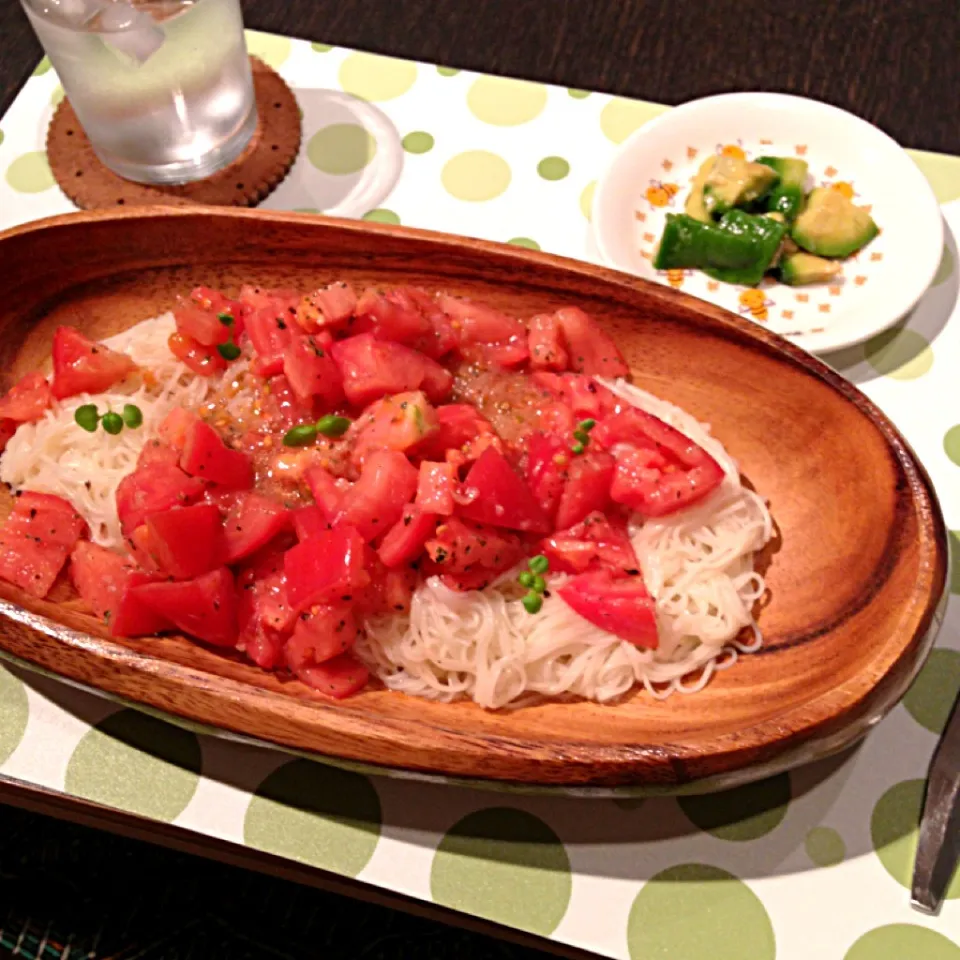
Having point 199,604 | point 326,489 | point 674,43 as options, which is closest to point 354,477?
point 326,489

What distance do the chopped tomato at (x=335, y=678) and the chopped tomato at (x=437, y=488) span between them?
374mm

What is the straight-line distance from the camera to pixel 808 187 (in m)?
2.89

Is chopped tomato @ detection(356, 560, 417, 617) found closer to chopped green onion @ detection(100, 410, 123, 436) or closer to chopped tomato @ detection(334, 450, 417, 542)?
chopped tomato @ detection(334, 450, 417, 542)

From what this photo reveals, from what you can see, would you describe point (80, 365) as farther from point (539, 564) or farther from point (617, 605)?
point (617, 605)

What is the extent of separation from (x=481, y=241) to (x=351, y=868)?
148cm

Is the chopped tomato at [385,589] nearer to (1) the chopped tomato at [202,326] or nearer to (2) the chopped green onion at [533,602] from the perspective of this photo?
(2) the chopped green onion at [533,602]

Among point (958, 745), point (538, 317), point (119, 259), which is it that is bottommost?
point (958, 745)

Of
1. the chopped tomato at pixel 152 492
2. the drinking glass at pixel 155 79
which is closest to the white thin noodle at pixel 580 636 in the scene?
the chopped tomato at pixel 152 492

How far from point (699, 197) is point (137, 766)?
2.21m

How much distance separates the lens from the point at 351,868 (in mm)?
1919

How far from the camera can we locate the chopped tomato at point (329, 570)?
1.91m

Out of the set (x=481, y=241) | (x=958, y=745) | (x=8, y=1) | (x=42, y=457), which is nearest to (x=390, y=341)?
(x=481, y=241)

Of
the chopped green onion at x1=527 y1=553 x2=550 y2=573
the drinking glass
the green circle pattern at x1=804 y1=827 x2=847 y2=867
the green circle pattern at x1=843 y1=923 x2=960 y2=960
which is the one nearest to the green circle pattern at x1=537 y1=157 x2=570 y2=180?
the drinking glass

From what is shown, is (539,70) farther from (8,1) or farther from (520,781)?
(520,781)
